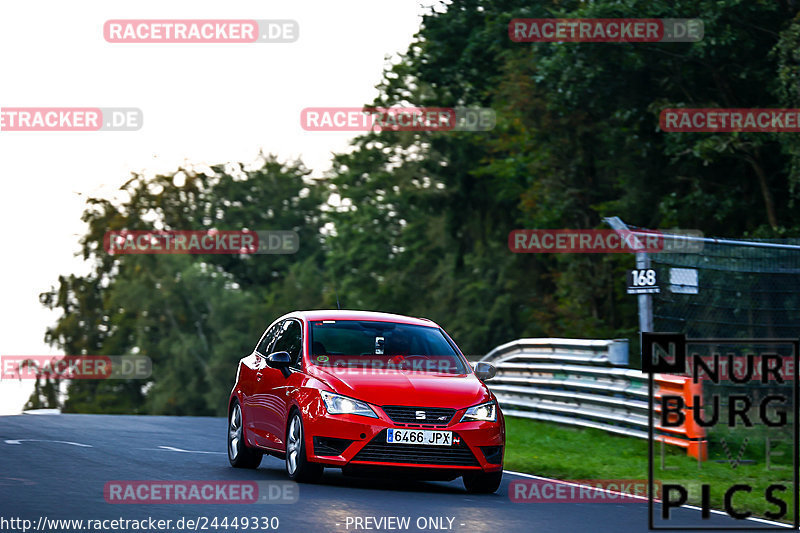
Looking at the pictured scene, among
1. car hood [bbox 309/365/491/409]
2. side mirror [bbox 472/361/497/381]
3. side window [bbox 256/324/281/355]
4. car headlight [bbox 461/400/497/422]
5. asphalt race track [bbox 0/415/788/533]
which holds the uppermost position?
side window [bbox 256/324/281/355]

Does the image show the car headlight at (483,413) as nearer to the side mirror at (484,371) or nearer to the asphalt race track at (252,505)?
the side mirror at (484,371)

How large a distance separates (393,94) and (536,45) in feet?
79.6

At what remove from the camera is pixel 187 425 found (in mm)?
22891

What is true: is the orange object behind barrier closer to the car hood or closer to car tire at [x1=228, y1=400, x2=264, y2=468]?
the car hood

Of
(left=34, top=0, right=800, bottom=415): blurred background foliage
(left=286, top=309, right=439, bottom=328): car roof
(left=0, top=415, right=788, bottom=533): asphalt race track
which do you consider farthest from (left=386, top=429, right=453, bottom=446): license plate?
(left=34, top=0, right=800, bottom=415): blurred background foliage

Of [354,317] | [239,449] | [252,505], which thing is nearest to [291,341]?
[354,317]

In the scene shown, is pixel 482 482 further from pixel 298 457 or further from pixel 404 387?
pixel 298 457

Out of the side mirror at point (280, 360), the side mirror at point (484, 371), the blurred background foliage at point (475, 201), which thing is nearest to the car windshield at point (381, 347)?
the side mirror at point (484, 371)

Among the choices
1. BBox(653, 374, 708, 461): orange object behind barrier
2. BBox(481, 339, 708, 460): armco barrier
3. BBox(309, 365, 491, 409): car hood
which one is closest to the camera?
BBox(309, 365, 491, 409): car hood

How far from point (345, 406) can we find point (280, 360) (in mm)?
1282

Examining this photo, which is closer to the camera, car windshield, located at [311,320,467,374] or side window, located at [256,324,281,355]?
car windshield, located at [311,320,467,374]

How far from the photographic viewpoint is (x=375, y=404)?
12586mm

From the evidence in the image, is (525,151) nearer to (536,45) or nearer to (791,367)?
(536,45)

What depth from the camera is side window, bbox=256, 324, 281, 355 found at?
1521cm
